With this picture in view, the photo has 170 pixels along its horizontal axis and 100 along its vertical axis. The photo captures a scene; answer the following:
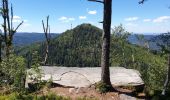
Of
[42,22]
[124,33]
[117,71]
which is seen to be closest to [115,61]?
[124,33]

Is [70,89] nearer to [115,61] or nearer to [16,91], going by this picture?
[16,91]

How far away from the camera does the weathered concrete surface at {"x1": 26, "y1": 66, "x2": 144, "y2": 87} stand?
61.2 ft

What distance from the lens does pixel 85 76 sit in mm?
19953

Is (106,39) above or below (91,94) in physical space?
above

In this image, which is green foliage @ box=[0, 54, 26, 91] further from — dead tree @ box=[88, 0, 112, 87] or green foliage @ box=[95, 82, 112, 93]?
dead tree @ box=[88, 0, 112, 87]

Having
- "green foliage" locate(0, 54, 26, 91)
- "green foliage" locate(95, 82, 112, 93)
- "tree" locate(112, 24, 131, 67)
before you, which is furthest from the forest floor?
"tree" locate(112, 24, 131, 67)

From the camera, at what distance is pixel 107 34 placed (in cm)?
1712

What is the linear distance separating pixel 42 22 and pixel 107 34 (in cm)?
2690

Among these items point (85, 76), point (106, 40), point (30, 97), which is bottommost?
point (30, 97)

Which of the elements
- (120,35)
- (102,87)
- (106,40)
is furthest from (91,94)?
(120,35)

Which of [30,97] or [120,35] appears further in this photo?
[120,35]

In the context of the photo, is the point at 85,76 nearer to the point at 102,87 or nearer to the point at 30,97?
the point at 102,87

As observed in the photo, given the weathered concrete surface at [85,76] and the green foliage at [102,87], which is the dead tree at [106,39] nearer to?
the green foliage at [102,87]

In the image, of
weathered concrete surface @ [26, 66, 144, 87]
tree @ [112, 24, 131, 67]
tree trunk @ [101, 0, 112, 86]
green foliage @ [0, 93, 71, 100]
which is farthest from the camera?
tree @ [112, 24, 131, 67]
